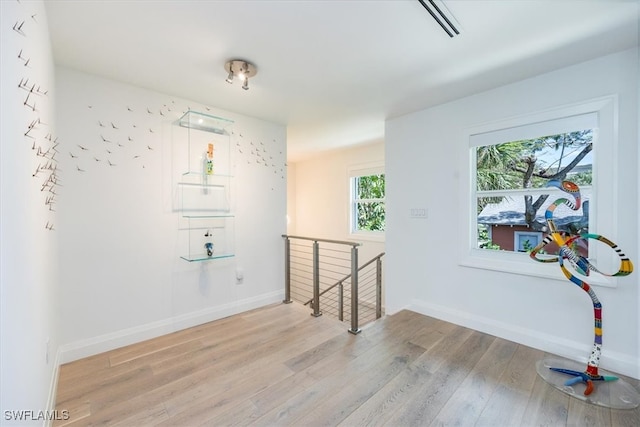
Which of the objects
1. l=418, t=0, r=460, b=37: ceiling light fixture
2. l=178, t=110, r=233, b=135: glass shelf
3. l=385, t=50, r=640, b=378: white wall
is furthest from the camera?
l=178, t=110, r=233, b=135: glass shelf

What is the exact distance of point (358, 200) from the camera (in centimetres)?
518

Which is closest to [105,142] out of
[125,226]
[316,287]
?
[125,226]

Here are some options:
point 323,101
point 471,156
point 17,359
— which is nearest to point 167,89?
point 323,101

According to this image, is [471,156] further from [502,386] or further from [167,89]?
[167,89]

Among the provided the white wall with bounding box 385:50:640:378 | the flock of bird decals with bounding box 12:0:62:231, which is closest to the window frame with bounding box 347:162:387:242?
the white wall with bounding box 385:50:640:378

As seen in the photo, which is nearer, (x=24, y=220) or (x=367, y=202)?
(x=24, y=220)

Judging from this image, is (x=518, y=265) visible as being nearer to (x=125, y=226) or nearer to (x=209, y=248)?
(x=209, y=248)

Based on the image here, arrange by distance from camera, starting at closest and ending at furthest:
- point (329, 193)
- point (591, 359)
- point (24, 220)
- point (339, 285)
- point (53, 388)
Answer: point (24, 220) → point (53, 388) → point (591, 359) → point (339, 285) → point (329, 193)

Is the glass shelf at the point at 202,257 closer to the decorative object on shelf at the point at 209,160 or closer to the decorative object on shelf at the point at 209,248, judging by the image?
the decorative object on shelf at the point at 209,248

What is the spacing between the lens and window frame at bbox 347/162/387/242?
189 inches

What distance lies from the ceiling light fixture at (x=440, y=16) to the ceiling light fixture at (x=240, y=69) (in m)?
1.29

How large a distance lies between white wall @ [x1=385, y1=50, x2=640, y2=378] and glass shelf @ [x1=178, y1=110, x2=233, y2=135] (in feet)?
6.43

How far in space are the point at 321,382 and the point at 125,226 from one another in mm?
2130

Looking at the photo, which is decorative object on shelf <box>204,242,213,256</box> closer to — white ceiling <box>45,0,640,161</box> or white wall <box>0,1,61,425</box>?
white wall <box>0,1,61,425</box>
